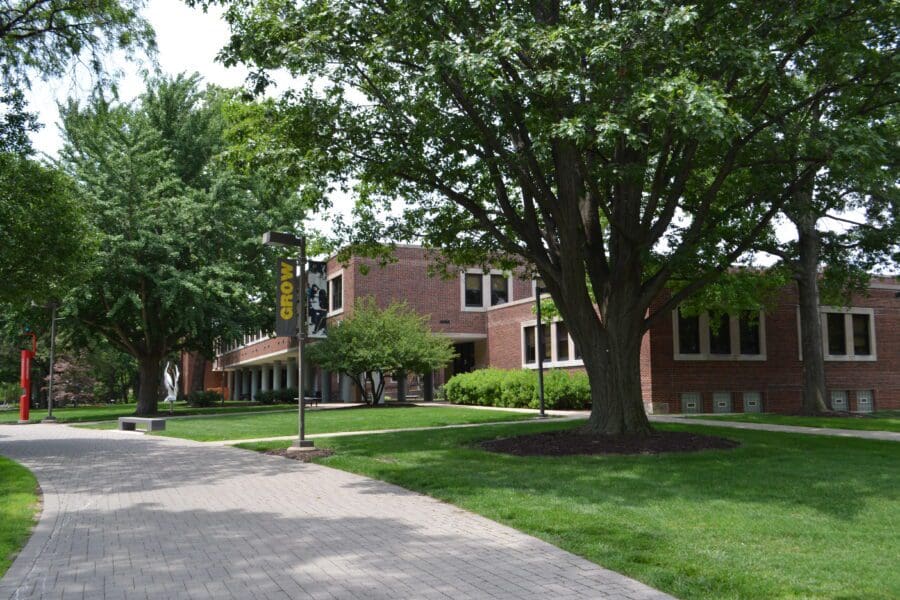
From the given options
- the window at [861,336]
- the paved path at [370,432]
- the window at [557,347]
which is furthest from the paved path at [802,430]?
the window at [861,336]

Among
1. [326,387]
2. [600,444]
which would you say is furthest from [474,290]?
[600,444]

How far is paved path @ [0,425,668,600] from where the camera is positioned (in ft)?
17.9

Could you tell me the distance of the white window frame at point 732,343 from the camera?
83.8ft

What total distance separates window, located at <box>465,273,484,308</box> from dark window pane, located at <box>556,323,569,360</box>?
8.23m

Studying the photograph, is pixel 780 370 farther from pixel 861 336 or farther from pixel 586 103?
pixel 586 103

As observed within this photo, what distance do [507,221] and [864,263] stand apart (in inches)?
472

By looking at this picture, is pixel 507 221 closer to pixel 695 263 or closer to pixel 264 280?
pixel 695 263

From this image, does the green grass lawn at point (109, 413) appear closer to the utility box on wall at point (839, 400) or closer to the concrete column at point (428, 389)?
the concrete column at point (428, 389)

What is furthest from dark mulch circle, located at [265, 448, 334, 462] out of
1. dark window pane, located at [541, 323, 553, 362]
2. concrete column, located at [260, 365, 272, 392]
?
concrete column, located at [260, 365, 272, 392]

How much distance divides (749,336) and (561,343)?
21.9 feet

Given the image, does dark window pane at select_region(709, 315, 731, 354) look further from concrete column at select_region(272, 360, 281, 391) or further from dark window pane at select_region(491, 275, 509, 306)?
concrete column at select_region(272, 360, 281, 391)

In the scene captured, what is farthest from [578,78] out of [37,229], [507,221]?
[37,229]

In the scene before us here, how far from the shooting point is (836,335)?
2964cm

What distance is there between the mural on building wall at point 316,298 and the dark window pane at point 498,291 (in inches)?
892
